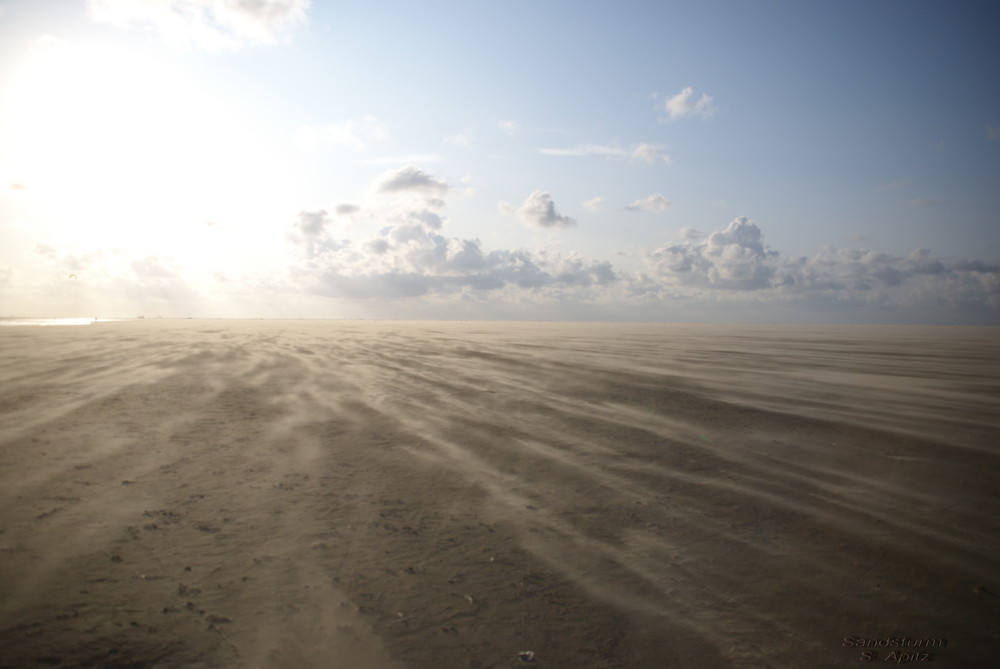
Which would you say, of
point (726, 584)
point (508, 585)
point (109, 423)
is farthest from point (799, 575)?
point (109, 423)

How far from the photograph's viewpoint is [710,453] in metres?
5.38

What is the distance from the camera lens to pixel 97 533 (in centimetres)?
332

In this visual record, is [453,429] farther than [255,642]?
Yes

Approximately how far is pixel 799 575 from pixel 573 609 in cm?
142

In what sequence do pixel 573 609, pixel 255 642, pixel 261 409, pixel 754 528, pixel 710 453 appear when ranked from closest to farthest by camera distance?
pixel 255 642, pixel 573 609, pixel 754 528, pixel 710 453, pixel 261 409

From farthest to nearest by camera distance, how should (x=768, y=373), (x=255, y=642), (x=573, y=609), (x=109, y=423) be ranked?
1. (x=768, y=373)
2. (x=109, y=423)
3. (x=573, y=609)
4. (x=255, y=642)

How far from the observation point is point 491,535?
11.2 ft

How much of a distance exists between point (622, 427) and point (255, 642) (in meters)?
4.98

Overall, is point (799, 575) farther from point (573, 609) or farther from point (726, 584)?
point (573, 609)

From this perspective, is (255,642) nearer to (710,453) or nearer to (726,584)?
(726,584)

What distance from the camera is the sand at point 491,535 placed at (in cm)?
234

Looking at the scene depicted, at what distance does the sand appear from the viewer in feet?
7.69

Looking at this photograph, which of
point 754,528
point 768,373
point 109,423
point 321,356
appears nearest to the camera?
point 754,528

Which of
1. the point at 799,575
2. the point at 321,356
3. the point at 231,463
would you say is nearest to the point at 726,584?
the point at 799,575
